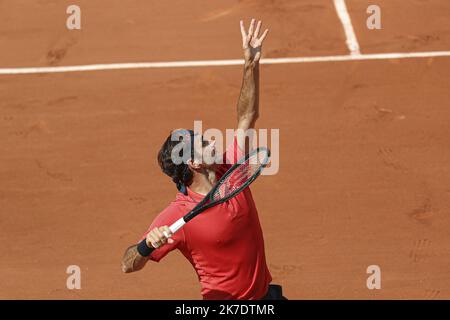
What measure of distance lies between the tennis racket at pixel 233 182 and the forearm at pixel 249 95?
409 millimetres

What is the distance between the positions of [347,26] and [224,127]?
308cm

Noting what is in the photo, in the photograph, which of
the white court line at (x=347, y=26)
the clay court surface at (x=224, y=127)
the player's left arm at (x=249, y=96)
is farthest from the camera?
the white court line at (x=347, y=26)

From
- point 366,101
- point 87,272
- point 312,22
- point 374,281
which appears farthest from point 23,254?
point 312,22

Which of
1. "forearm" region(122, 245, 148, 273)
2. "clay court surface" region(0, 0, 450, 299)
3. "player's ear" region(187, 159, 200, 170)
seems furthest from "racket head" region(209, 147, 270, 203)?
"clay court surface" region(0, 0, 450, 299)

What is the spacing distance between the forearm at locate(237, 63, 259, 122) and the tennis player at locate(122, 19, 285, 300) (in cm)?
54

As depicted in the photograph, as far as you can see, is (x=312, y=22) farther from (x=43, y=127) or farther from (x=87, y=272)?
(x=87, y=272)

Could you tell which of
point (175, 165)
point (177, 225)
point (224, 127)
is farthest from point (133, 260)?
point (224, 127)

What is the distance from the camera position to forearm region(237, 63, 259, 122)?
654cm

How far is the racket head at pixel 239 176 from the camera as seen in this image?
19.4 ft

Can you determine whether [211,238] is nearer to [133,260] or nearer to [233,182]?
[233,182]

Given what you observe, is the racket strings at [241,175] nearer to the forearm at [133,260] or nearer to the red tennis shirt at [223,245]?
the red tennis shirt at [223,245]

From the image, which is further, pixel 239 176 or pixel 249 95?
pixel 249 95

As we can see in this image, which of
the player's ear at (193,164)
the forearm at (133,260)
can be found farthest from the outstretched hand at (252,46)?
the forearm at (133,260)

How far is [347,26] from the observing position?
42.2 ft
